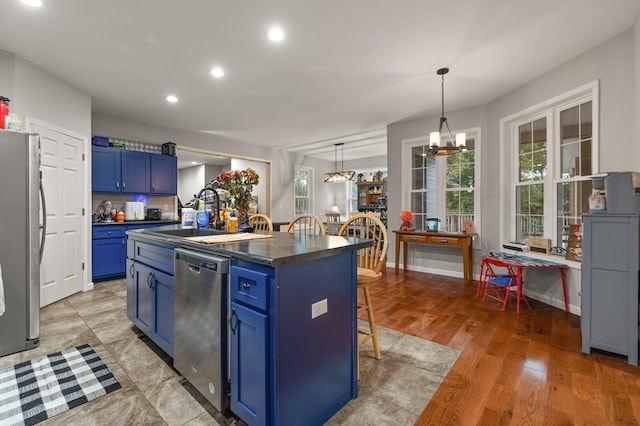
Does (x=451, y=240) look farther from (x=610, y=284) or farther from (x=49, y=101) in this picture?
(x=49, y=101)

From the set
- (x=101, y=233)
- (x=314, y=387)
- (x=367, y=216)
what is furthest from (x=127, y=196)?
(x=314, y=387)

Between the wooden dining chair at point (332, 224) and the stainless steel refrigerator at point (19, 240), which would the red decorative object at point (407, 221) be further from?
the stainless steel refrigerator at point (19, 240)

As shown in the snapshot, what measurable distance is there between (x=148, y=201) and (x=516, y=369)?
579 cm

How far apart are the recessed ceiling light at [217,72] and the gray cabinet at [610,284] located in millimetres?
3789

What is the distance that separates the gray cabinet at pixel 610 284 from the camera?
2.08 meters

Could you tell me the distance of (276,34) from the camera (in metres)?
2.59

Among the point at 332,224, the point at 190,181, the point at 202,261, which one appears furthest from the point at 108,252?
the point at 190,181

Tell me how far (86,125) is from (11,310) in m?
2.65

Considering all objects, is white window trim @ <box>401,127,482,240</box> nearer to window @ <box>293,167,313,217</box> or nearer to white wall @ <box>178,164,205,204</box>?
window @ <box>293,167,313,217</box>

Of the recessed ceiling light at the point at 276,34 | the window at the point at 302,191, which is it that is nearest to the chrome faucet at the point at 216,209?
the recessed ceiling light at the point at 276,34

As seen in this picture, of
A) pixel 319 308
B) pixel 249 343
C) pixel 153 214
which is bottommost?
pixel 249 343

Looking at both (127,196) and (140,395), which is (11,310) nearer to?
(140,395)

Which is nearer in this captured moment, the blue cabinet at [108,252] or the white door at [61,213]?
the white door at [61,213]

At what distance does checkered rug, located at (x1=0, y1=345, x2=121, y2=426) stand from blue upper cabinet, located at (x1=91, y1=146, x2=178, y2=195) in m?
2.99
